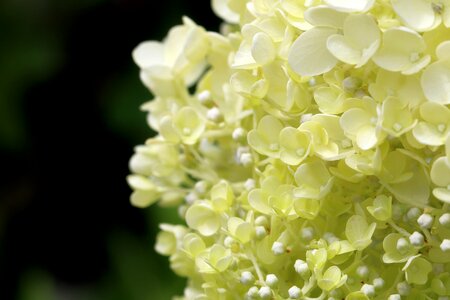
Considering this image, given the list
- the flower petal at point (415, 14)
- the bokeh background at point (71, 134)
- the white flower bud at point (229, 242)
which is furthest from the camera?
the bokeh background at point (71, 134)

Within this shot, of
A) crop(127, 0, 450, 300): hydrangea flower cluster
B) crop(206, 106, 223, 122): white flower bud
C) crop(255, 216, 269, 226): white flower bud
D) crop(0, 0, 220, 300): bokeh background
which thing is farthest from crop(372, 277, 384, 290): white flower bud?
crop(0, 0, 220, 300): bokeh background

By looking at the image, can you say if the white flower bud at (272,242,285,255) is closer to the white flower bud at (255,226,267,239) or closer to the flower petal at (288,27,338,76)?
the white flower bud at (255,226,267,239)

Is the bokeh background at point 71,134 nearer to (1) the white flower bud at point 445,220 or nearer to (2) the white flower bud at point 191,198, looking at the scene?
(2) the white flower bud at point 191,198

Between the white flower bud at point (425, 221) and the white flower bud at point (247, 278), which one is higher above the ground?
the white flower bud at point (425, 221)

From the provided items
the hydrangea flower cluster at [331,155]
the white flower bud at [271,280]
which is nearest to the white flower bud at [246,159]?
the hydrangea flower cluster at [331,155]

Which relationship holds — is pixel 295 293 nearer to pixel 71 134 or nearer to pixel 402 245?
pixel 402 245
